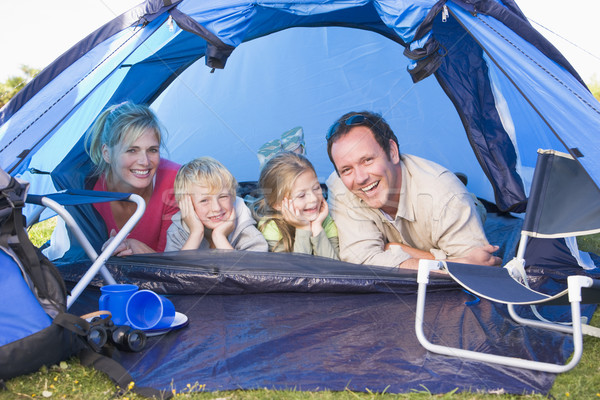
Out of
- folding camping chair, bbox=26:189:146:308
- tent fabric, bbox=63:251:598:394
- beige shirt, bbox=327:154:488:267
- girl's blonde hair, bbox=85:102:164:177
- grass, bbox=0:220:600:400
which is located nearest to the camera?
grass, bbox=0:220:600:400

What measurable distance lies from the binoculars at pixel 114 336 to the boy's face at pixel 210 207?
902 mm

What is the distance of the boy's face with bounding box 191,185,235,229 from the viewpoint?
2746mm

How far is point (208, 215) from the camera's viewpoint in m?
2.75

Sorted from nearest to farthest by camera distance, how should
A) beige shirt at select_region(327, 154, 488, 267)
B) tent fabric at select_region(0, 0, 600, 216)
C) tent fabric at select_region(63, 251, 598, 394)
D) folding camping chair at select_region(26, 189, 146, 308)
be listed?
1. tent fabric at select_region(63, 251, 598, 394)
2. folding camping chair at select_region(26, 189, 146, 308)
3. tent fabric at select_region(0, 0, 600, 216)
4. beige shirt at select_region(327, 154, 488, 267)

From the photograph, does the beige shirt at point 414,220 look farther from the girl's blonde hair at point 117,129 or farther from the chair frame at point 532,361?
the girl's blonde hair at point 117,129

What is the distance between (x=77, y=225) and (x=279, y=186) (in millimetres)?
969

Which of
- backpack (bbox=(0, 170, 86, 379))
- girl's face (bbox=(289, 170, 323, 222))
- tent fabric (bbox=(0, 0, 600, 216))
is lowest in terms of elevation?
backpack (bbox=(0, 170, 86, 379))

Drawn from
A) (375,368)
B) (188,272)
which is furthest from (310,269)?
(375,368)

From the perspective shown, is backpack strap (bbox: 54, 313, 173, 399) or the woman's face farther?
the woman's face

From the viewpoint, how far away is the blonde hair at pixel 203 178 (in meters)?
2.77

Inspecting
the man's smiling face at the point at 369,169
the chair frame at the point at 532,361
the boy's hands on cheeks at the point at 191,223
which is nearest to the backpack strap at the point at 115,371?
the chair frame at the point at 532,361

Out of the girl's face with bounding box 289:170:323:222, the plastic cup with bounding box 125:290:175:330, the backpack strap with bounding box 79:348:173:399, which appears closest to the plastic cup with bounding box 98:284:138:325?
the plastic cup with bounding box 125:290:175:330

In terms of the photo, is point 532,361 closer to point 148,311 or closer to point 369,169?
point 369,169

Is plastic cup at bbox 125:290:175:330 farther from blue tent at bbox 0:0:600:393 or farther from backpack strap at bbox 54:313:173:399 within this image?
backpack strap at bbox 54:313:173:399
